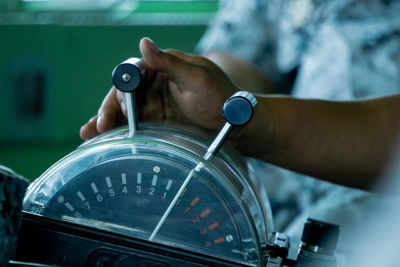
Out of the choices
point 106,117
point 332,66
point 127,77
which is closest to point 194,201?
point 127,77

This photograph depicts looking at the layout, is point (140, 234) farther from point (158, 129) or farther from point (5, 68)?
point (5, 68)

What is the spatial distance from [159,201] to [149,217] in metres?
0.02

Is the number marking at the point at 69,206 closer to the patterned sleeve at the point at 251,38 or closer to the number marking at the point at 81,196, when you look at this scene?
the number marking at the point at 81,196

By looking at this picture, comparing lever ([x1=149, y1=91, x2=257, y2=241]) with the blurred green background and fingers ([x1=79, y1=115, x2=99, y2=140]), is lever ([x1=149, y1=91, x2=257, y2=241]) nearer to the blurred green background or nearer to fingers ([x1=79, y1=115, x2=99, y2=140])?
fingers ([x1=79, y1=115, x2=99, y2=140])

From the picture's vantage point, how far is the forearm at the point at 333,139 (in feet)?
2.58

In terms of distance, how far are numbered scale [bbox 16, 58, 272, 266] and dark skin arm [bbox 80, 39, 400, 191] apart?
0.19 meters

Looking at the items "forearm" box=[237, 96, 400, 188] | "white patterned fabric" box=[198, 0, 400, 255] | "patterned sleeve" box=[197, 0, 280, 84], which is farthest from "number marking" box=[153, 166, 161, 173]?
"patterned sleeve" box=[197, 0, 280, 84]

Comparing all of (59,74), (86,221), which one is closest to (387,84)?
(86,221)

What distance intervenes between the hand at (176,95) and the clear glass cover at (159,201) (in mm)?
177

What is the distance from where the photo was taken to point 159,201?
1.69ft

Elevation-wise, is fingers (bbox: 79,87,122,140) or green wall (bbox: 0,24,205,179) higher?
green wall (bbox: 0,24,205,179)

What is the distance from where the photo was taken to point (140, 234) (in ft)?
1.69

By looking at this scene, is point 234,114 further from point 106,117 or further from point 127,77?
point 106,117

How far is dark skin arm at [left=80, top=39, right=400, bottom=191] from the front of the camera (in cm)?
71
